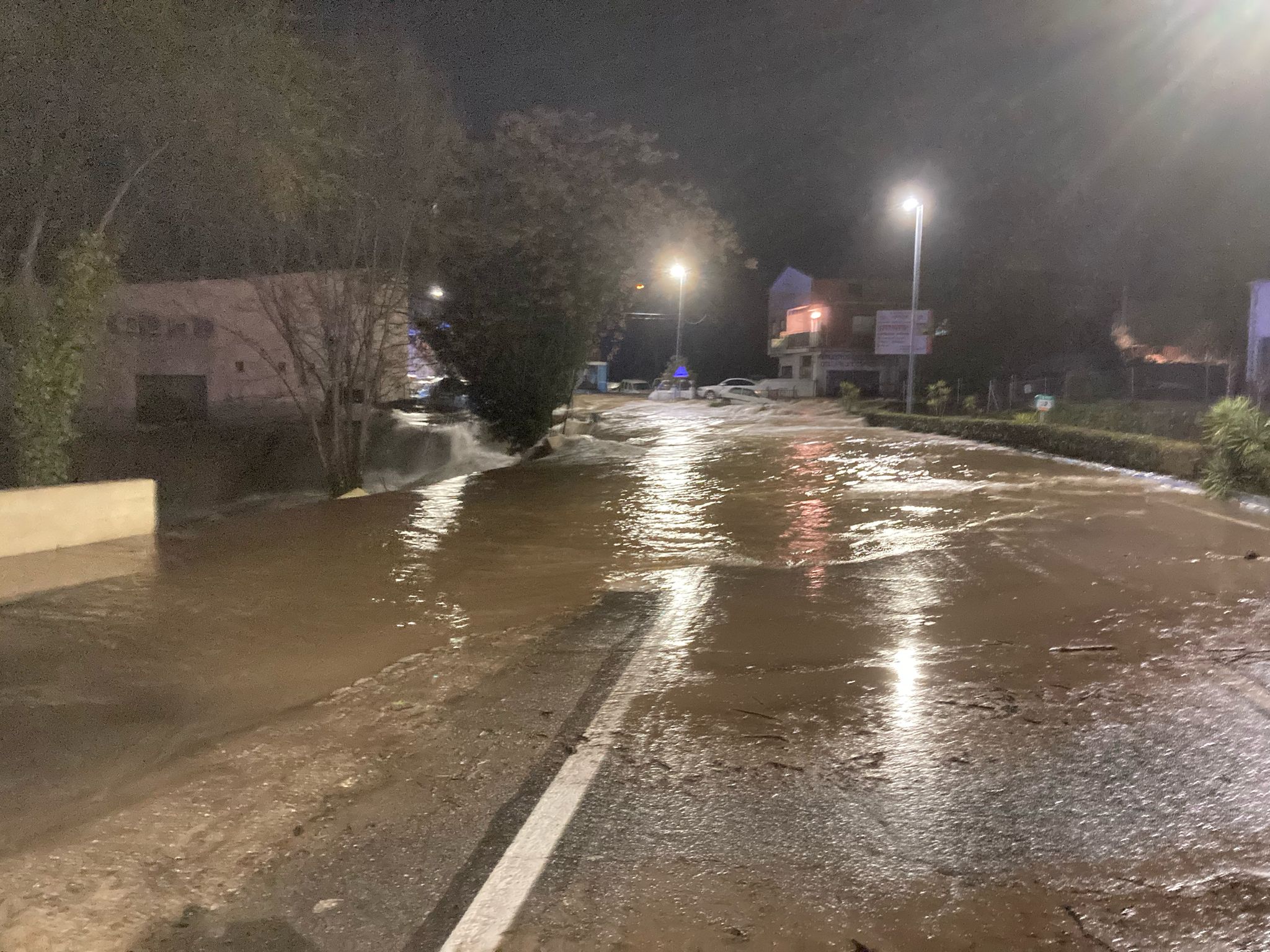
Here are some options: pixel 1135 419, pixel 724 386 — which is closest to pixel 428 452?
pixel 1135 419

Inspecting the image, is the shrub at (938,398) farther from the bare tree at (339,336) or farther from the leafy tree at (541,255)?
the bare tree at (339,336)

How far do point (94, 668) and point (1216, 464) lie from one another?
13940mm

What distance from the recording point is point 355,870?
3984mm

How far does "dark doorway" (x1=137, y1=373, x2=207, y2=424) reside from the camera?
27594 millimetres

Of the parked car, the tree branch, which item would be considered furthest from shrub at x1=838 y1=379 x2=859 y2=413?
the tree branch

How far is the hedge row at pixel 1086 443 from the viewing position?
15.9 metres

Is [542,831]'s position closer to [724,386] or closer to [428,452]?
[428,452]

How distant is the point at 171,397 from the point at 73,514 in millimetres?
19479

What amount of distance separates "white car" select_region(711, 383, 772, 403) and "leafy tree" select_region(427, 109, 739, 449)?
23.6 metres

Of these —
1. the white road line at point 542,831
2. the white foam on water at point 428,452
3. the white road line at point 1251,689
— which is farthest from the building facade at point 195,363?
the white road line at point 1251,689

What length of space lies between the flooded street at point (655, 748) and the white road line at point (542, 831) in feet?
0.07

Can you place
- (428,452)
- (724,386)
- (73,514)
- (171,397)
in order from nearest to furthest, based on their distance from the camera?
(73,514) < (428,452) < (171,397) < (724,386)

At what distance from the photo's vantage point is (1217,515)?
12430mm

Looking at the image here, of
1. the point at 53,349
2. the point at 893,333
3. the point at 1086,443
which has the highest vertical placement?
the point at 893,333
